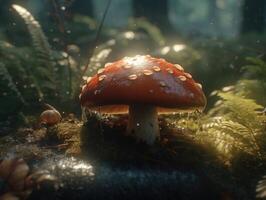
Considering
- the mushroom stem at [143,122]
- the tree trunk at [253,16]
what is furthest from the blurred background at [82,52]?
the mushroom stem at [143,122]

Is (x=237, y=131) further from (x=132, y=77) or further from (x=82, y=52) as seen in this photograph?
(x=82, y=52)

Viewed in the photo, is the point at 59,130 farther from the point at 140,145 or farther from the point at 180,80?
the point at 180,80

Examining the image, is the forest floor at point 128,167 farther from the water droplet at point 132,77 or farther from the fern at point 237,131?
the water droplet at point 132,77

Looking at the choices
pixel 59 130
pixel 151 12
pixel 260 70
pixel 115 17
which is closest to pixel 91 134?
pixel 59 130

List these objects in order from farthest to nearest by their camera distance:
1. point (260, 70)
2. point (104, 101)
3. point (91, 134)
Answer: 1. point (260, 70)
2. point (91, 134)
3. point (104, 101)

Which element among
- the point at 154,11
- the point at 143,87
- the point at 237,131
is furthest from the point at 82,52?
the point at 143,87

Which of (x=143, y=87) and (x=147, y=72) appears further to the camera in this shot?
(x=147, y=72)

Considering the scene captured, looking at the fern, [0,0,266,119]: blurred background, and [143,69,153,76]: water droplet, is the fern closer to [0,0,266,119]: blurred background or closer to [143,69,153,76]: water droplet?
[143,69,153,76]: water droplet
